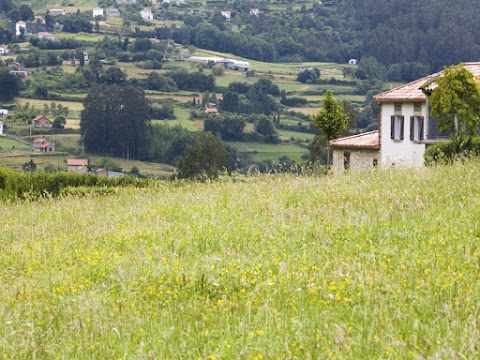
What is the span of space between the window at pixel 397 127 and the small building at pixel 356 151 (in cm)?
175

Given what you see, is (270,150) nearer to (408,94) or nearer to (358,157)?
(358,157)

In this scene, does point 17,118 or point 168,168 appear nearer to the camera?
point 168,168

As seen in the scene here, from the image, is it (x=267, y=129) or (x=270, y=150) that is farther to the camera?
(x=267, y=129)

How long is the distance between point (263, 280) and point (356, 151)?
5197cm

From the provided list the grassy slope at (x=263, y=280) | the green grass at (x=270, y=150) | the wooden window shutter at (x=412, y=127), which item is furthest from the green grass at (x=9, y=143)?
the grassy slope at (x=263, y=280)

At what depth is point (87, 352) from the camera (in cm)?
729

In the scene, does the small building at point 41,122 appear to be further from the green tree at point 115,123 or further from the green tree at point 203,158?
the green tree at point 203,158

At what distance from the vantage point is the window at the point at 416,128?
55250 millimetres

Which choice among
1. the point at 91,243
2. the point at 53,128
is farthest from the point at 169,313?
the point at 53,128

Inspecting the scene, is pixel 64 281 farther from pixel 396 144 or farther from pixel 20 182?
pixel 396 144

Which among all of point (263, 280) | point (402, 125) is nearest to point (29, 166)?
point (402, 125)

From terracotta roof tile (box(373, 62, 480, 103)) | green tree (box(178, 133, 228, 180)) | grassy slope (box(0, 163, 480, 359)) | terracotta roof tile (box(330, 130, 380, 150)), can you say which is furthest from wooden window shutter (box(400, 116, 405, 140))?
grassy slope (box(0, 163, 480, 359))

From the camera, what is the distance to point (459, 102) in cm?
4038

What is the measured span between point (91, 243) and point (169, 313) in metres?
4.70
